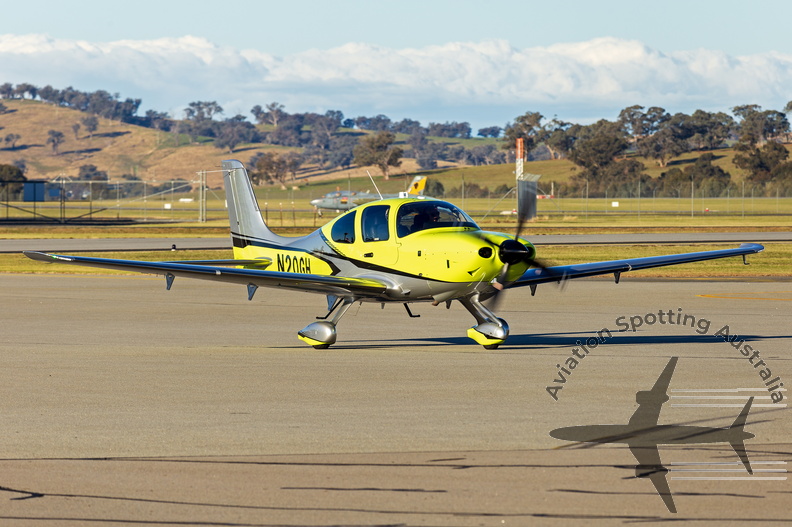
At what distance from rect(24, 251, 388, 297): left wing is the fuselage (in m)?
0.40

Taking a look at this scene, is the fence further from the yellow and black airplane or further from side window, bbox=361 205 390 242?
side window, bbox=361 205 390 242

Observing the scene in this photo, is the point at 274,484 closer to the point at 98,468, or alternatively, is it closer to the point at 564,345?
the point at 98,468

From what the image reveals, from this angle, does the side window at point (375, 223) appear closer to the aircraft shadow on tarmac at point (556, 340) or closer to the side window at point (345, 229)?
the side window at point (345, 229)

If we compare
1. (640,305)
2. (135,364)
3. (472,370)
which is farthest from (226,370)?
(640,305)

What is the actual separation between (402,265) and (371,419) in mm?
5765

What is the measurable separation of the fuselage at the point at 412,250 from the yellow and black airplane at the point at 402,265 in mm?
15

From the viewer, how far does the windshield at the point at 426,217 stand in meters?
16.2

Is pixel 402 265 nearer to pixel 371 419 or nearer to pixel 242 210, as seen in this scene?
pixel 242 210

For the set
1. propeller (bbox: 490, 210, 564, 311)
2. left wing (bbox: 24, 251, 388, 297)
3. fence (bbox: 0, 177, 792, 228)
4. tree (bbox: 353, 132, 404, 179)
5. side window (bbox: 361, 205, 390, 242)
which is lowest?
fence (bbox: 0, 177, 792, 228)

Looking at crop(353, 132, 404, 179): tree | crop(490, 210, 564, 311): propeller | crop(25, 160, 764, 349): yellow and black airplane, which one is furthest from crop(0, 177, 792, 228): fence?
crop(490, 210, 564, 311): propeller

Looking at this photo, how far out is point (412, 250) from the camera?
52.7 feet

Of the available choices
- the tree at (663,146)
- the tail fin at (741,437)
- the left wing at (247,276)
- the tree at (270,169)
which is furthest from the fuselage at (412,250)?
the tree at (270,169)

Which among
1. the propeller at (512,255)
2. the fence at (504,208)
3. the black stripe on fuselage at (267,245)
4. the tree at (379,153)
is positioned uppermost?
the tree at (379,153)

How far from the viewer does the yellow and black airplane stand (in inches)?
609
